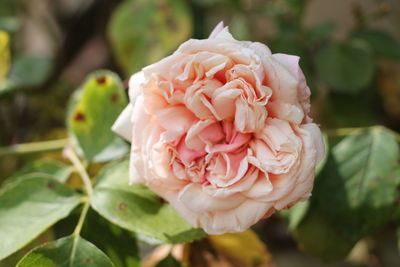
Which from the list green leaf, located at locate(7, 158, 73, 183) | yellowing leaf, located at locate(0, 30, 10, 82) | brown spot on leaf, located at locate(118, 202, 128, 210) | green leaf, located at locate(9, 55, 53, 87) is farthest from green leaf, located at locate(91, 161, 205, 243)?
green leaf, located at locate(9, 55, 53, 87)

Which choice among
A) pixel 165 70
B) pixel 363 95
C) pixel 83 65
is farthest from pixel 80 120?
pixel 83 65

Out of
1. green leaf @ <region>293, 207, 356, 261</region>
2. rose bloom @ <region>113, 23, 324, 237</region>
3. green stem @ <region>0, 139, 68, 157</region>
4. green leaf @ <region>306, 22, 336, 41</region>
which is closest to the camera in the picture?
rose bloom @ <region>113, 23, 324, 237</region>

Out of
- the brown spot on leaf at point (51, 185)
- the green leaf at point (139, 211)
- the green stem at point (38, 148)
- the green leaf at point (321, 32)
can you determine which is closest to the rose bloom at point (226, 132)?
the green leaf at point (139, 211)

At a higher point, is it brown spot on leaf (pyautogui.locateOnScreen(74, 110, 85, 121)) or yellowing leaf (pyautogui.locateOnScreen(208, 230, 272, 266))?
brown spot on leaf (pyautogui.locateOnScreen(74, 110, 85, 121))

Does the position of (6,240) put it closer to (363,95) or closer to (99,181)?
(99,181)

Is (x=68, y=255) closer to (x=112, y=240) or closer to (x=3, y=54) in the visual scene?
(x=112, y=240)

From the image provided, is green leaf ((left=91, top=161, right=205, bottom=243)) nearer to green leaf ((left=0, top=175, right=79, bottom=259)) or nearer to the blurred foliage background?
green leaf ((left=0, top=175, right=79, bottom=259))

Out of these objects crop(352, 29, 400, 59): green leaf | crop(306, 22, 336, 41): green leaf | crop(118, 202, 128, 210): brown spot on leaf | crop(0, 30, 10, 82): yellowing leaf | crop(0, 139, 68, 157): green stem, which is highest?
crop(0, 30, 10, 82): yellowing leaf
